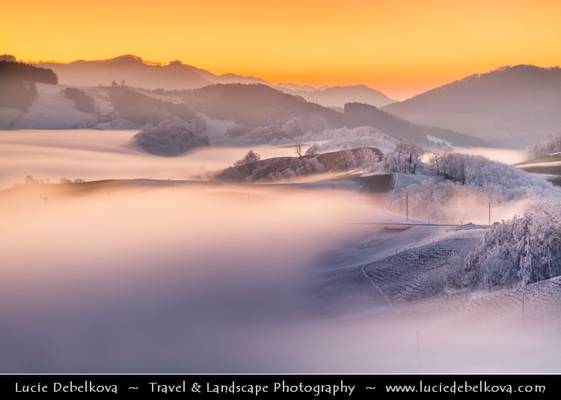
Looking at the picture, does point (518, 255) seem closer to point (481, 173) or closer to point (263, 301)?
point (263, 301)

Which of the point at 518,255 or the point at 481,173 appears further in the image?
the point at 481,173

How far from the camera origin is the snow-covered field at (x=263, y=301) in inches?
1160

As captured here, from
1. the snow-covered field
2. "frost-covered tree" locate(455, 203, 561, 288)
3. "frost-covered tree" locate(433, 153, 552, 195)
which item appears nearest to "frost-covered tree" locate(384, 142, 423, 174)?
"frost-covered tree" locate(433, 153, 552, 195)

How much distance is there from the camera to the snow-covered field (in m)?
29.5

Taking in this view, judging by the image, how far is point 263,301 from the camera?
137ft

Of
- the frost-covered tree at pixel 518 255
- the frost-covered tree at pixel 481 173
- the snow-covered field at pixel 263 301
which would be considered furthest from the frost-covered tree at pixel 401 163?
the frost-covered tree at pixel 518 255

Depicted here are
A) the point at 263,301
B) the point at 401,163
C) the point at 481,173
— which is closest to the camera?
the point at 263,301

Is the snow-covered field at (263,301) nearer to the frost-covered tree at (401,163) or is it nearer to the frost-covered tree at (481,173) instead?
the frost-covered tree at (401,163)

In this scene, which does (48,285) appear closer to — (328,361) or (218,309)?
(218,309)

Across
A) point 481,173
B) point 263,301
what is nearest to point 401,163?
point 481,173

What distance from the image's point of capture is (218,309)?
1592 inches

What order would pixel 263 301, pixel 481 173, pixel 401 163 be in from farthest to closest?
pixel 481 173 < pixel 401 163 < pixel 263 301

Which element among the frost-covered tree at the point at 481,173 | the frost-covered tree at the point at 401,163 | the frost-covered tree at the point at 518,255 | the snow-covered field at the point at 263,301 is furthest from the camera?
the frost-covered tree at the point at 401,163
